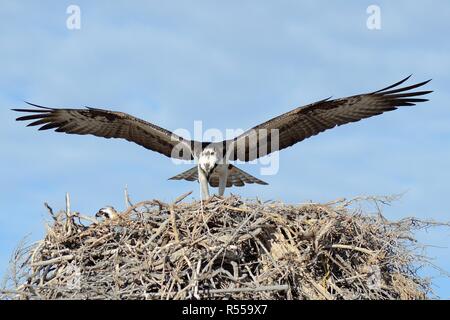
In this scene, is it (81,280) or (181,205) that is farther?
(181,205)

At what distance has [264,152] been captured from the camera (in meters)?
11.5

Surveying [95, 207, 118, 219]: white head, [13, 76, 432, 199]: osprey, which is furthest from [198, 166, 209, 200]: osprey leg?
[95, 207, 118, 219]: white head

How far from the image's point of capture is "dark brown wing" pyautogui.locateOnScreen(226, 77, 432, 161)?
419 inches

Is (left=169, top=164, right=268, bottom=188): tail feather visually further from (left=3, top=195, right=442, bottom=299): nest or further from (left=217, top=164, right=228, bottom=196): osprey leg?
(left=3, top=195, right=442, bottom=299): nest

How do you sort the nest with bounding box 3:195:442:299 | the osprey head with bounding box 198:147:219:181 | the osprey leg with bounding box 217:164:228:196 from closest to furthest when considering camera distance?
the nest with bounding box 3:195:442:299
the osprey head with bounding box 198:147:219:181
the osprey leg with bounding box 217:164:228:196

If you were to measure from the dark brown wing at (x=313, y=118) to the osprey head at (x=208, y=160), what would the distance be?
383 millimetres

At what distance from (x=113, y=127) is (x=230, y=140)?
179 cm

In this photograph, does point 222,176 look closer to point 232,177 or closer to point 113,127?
point 232,177

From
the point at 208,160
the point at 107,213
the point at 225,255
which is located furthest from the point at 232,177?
the point at 225,255

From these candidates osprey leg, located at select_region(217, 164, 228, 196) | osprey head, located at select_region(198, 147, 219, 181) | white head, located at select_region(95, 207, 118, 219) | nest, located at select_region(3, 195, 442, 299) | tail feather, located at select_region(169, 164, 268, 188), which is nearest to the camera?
nest, located at select_region(3, 195, 442, 299)
